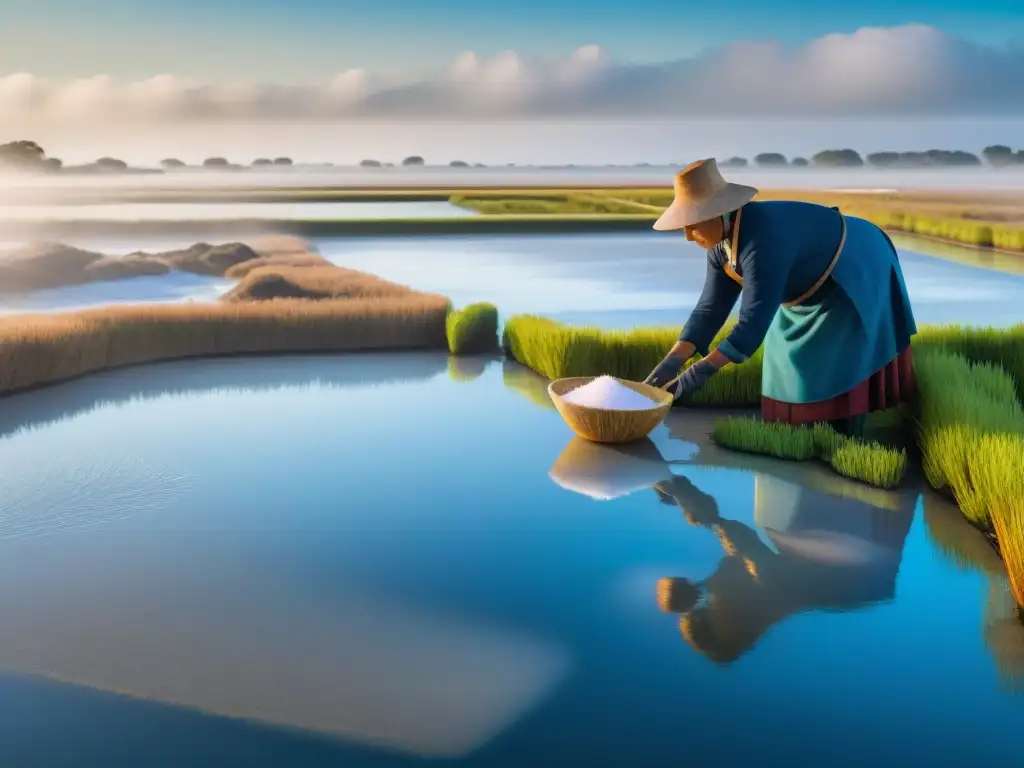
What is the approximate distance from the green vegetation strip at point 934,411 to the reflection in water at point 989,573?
0.17ft

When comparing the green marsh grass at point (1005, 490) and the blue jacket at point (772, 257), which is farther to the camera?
the blue jacket at point (772, 257)

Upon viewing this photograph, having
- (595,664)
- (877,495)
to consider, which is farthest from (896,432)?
(595,664)

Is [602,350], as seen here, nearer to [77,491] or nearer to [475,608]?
[77,491]

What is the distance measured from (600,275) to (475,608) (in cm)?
981

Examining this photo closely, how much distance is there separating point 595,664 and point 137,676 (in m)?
0.96

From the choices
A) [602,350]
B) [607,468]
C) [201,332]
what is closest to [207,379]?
[201,332]

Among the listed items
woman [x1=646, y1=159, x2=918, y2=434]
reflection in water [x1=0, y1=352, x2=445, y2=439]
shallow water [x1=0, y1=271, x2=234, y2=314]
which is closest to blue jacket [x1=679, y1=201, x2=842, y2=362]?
woman [x1=646, y1=159, x2=918, y2=434]

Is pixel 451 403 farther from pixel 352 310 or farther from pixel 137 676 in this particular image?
pixel 137 676

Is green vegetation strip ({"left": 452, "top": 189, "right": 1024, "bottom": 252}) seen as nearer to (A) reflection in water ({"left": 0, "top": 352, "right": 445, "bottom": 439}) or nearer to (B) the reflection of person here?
(A) reflection in water ({"left": 0, "top": 352, "right": 445, "bottom": 439})

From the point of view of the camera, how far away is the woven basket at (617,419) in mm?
3602

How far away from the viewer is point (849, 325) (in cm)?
336

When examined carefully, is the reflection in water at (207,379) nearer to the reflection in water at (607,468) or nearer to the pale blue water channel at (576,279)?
the pale blue water channel at (576,279)

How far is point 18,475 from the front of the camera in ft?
11.2

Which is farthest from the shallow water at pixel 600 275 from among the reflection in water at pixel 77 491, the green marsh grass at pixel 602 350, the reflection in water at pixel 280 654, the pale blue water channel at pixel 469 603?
the reflection in water at pixel 280 654
